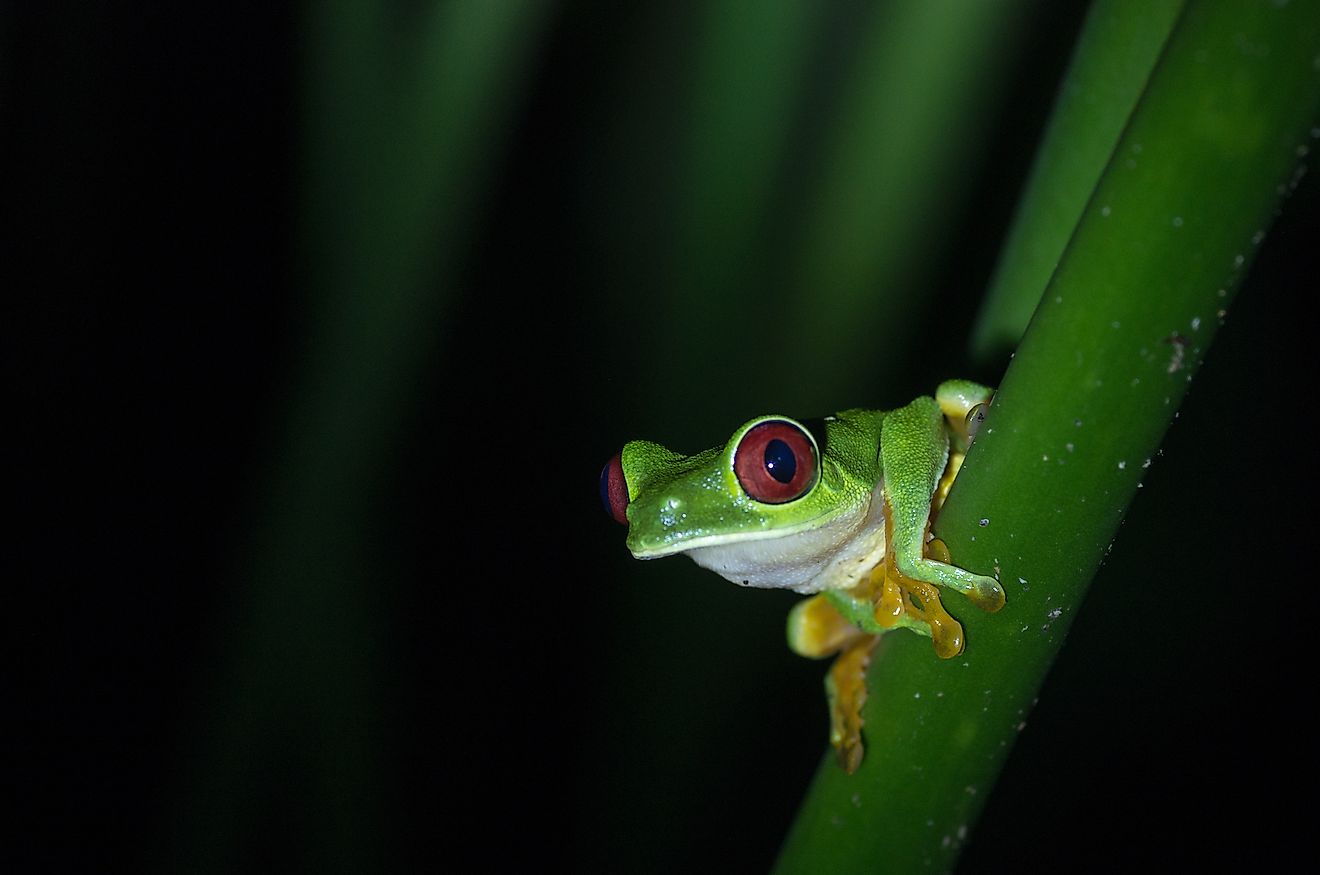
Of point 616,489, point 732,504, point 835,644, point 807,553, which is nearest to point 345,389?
point 616,489

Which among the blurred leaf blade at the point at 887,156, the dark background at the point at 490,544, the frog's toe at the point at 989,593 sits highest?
the blurred leaf blade at the point at 887,156

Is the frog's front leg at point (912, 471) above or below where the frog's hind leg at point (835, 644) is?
above

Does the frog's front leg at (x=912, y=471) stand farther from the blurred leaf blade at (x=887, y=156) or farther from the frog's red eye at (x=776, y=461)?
the blurred leaf blade at (x=887, y=156)

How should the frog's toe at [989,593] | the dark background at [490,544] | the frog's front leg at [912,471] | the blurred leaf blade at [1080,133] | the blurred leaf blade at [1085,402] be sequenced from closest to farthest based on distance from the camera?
the blurred leaf blade at [1085,402] → the frog's toe at [989,593] → the blurred leaf blade at [1080,133] → the frog's front leg at [912,471] → the dark background at [490,544]

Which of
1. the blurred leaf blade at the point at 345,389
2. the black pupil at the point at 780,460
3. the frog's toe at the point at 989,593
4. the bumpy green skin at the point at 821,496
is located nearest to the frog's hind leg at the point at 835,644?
the bumpy green skin at the point at 821,496

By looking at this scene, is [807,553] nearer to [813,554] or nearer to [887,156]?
[813,554]

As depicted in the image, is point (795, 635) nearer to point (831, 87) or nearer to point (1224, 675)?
point (831, 87)

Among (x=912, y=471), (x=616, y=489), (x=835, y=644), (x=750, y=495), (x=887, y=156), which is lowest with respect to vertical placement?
(x=835, y=644)
